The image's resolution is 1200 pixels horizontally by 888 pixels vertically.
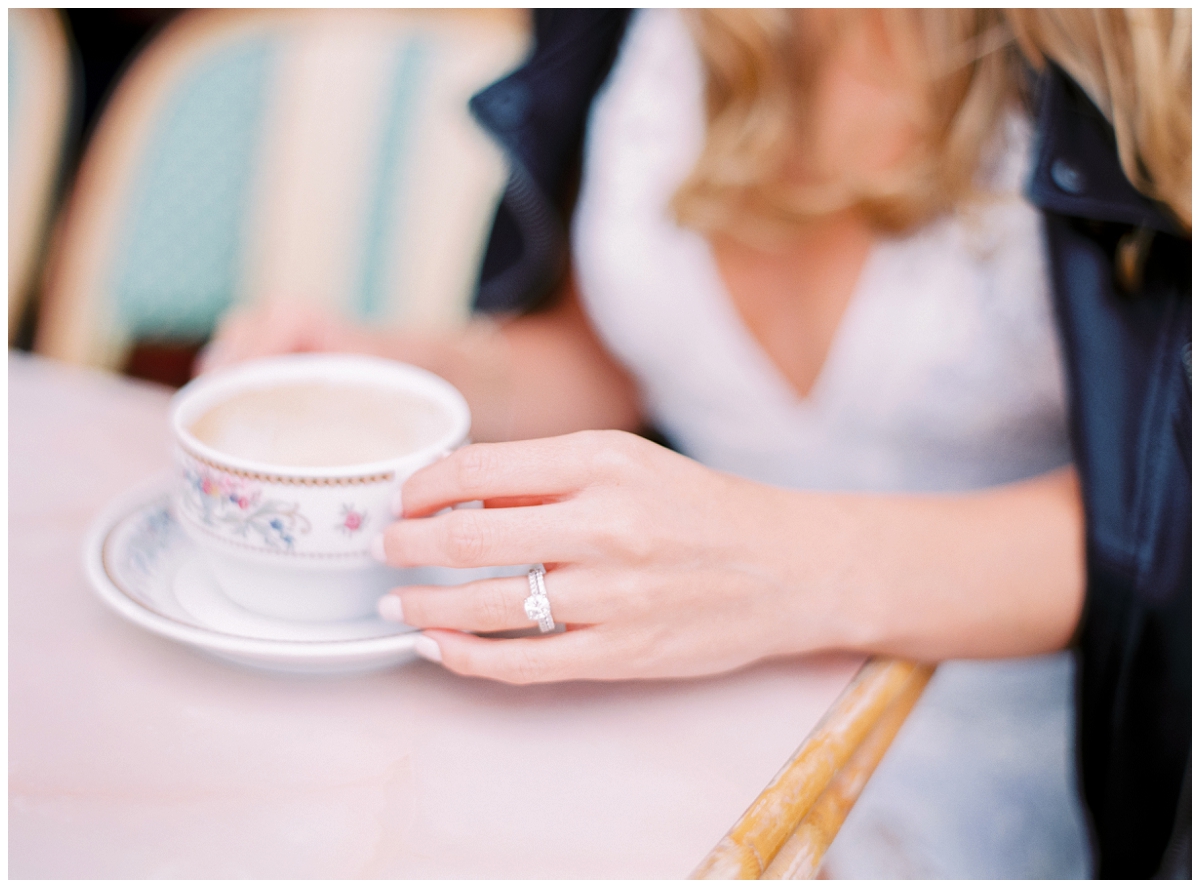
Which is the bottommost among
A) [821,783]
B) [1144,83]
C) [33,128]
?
[821,783]

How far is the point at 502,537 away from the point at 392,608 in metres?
0.05

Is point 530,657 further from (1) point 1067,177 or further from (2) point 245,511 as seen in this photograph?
(1) point 1067,177

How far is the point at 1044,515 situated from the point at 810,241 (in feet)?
0.76

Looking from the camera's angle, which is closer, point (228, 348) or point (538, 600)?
point (538, 600)

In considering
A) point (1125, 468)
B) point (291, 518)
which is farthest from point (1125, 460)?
point (291, 518)

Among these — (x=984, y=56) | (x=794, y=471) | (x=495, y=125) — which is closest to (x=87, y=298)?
→ (x=495, y=125)

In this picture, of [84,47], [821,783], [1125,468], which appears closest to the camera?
[821,783]

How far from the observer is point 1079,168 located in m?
0.38

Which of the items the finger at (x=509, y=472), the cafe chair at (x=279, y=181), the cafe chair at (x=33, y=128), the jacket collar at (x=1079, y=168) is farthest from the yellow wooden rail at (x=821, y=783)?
the cafe chair at (x=33, y=128)

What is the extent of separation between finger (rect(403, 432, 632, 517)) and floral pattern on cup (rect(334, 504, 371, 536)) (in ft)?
0.05

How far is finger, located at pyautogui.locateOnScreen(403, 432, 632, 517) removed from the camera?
25 cm

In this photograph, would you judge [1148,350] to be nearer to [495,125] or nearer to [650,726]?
[650,726]

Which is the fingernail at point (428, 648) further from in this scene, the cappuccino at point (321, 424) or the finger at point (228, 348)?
the finger at point (228, 348)

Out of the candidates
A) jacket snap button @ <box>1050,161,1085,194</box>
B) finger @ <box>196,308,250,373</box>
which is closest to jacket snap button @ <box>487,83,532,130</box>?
finger @ <box>196,308,250,373</box>
